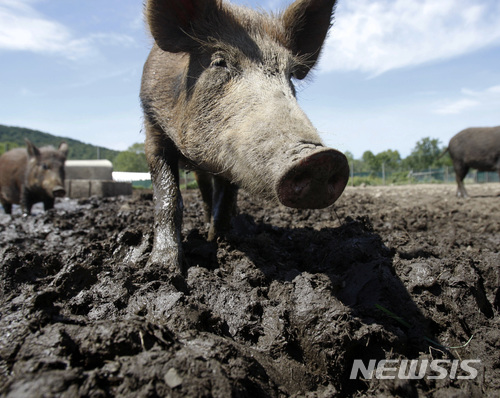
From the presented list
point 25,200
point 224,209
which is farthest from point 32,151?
point 224,209

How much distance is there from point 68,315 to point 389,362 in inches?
Result: 63.0

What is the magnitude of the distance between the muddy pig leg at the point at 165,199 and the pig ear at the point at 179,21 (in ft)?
2.64

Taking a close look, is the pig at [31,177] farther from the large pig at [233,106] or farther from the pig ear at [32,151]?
the large pig at [233,106]

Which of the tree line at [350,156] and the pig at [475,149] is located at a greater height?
the tree line at [350,156]

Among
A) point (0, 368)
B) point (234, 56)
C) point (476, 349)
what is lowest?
point (476, 349)

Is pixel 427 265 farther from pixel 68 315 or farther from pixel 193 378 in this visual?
pixel 68 315

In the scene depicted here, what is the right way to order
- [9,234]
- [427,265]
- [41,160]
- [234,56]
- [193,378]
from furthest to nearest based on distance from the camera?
1. [41,160]
2. [9,234]
3. [234,56]
4. [427,265]
5. [193,378]

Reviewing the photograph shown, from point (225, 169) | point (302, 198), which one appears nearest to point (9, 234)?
point (225, 169)

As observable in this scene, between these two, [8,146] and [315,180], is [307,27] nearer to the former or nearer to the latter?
[315,180]

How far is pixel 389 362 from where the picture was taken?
1.89 m

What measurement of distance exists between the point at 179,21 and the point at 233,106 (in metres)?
1.01

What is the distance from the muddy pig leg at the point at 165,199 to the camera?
9.58 feet

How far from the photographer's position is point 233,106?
2.83 meters

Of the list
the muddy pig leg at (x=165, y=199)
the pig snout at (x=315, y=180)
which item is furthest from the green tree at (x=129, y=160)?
the pig snout at (x=315, y=180)
